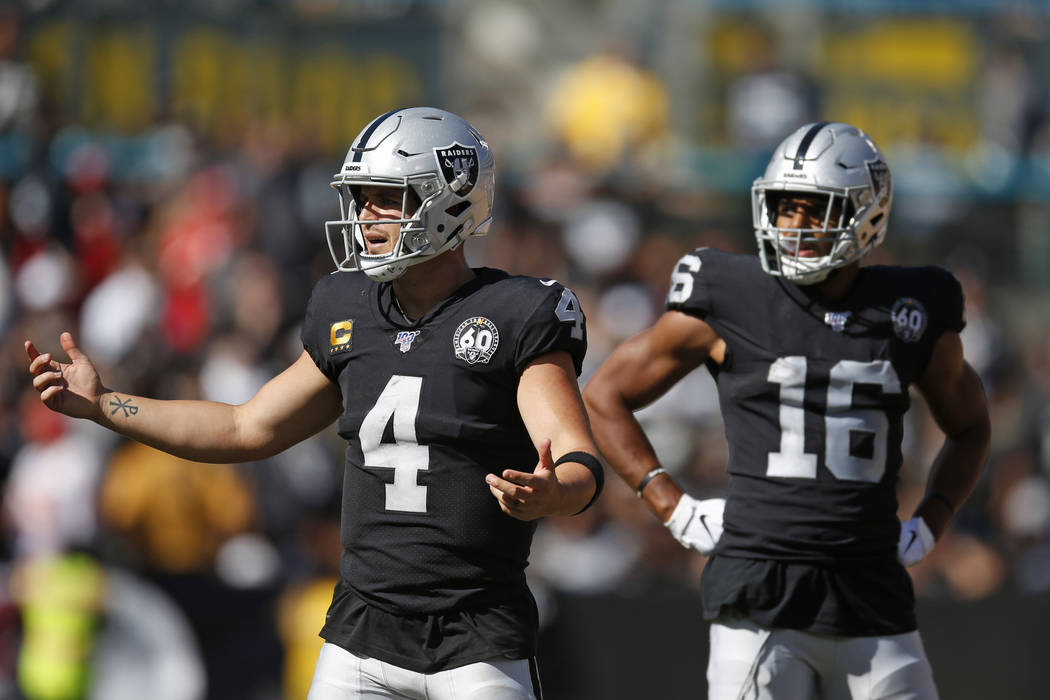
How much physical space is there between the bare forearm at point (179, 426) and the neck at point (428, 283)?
586mm

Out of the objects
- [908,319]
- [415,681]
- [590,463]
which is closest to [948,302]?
[908,319]

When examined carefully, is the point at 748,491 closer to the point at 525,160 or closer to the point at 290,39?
the point at 525,160

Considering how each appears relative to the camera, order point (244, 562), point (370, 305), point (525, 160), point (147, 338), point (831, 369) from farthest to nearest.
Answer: point (525, 160), point (147, 338), point (244, 562), point (831, 369), point (370, 305)

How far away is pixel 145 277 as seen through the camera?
10.2 m

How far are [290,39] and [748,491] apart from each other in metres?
7.88

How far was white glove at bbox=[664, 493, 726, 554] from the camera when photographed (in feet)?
14.9

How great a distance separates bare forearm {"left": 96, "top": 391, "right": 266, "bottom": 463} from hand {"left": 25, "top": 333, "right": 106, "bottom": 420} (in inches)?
1.4

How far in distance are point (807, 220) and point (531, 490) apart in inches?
65.8

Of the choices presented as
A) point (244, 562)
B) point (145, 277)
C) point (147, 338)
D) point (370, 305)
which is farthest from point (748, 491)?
point (145, 277)

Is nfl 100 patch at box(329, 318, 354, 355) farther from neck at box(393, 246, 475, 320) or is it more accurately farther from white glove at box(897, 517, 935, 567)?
white glove at box(897, 517, 935, 567)

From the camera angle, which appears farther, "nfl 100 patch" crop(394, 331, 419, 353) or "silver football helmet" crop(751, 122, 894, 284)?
"silver football helmet" crop(751, 122, 894, 284)

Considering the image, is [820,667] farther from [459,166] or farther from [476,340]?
[459,166]

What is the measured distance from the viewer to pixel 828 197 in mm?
4457

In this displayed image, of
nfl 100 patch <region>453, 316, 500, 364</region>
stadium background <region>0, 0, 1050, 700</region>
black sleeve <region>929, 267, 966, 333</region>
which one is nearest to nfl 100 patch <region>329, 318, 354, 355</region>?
nfl 100 patch <region>453, 316, 500, 364</region>
